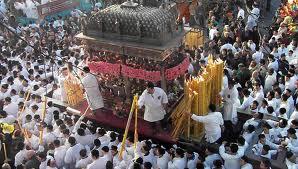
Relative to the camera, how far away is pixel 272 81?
34.3 feet

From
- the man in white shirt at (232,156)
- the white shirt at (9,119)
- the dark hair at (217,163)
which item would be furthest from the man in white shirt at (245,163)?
the white shirt at (9,119)

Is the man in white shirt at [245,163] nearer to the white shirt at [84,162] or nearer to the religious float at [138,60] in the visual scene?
the religious float at [138,60]

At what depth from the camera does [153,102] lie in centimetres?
864

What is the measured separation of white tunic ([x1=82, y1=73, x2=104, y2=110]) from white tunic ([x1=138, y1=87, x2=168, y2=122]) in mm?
1393

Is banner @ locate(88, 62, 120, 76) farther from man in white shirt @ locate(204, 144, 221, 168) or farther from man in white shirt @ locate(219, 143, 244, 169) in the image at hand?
man in white shirt @ locate(219, 143, 244, 169)

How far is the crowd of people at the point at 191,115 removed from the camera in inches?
316

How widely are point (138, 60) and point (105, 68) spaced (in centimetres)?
89

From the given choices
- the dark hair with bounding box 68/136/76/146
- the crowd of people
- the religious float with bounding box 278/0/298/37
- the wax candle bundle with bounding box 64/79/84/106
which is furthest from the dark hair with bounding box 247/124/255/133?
the religious float with bounding box 278/0/298/37

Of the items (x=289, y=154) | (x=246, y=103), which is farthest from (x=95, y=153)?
(x=246, y=103)

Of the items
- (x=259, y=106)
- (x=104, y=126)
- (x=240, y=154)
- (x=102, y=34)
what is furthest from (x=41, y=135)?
(x=259, y=106)

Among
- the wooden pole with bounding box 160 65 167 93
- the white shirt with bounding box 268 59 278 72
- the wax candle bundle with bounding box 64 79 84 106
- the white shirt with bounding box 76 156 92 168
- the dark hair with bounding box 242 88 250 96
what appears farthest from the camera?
the white shirt with bounding box 268 59 278 72

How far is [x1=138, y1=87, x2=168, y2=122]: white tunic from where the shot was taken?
8641mm

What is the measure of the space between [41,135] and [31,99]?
76.8 inches

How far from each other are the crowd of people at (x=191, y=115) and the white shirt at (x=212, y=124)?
2cm
